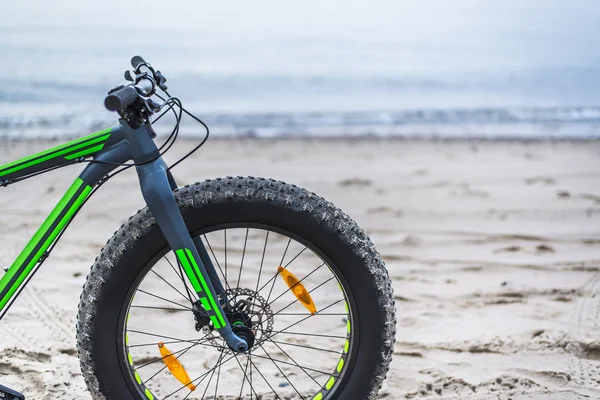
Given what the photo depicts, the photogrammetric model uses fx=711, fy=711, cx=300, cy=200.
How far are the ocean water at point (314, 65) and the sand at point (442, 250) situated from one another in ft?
4.52

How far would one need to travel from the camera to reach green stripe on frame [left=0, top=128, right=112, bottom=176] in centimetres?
212

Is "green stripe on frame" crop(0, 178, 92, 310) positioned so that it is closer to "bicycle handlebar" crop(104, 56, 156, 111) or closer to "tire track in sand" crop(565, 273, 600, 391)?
"bicycle handlebar" crop(104, 56, 156, 111)

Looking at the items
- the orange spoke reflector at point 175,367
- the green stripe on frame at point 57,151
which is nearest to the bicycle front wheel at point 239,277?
the orange spoke reflector at point 175,367

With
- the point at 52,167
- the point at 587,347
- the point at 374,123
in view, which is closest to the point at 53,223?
the point at 52,167

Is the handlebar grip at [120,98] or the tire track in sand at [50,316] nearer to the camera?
the handlebar grip at [120,98]

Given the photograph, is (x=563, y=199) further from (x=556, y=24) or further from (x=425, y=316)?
(x=556, y=24)

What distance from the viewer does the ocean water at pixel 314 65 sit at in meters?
8.97

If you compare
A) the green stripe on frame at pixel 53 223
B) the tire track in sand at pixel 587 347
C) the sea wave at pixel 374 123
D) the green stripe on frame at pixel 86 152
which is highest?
the sea wave at pixel 374 123

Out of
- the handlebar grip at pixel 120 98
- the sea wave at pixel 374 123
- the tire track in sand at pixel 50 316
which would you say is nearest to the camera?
the handlebar grip at pixel 120 98

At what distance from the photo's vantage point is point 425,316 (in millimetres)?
3508

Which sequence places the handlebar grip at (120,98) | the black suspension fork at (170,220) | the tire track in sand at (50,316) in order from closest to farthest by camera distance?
the handlebar grip at (120,98) → the black suspension fork at (170,220) → the tire track in sand at (50,316)

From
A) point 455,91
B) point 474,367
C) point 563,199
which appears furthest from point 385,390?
point 455,91

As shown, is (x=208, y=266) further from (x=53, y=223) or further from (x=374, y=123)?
(x=374, y=123)

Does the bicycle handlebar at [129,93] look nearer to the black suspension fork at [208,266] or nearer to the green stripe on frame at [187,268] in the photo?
the black suspension fork at [208,266]
